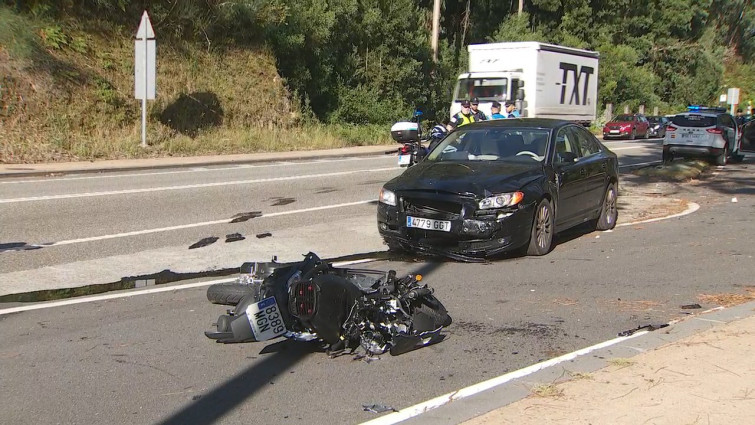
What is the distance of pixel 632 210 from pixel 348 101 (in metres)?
22.2

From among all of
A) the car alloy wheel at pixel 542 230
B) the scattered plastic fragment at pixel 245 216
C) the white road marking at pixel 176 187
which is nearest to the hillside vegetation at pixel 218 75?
the white road marking at pixel 176 187

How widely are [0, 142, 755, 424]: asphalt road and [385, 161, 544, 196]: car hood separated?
0.86 metres

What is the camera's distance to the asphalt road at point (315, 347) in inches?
189

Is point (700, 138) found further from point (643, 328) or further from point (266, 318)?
point (266, 318)

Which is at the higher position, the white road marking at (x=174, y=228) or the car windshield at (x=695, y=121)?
the car windshield at (x=695, y=121)

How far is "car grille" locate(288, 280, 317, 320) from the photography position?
17.6 ft

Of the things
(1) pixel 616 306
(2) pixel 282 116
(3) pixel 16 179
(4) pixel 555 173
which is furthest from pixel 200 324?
(2) pixel 282 116

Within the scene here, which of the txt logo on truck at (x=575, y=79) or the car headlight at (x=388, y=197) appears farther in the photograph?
the txt logo on truck at (x=575, y=79)

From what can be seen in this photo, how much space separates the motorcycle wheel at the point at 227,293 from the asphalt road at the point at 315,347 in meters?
0.14

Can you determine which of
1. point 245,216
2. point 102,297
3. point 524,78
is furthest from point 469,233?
point 524,78

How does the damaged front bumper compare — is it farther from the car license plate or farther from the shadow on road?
the shadow on road

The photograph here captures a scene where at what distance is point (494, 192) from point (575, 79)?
21992mm

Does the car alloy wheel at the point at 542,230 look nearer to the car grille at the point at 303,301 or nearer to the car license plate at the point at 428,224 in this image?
the car license plate at the point at 428,224

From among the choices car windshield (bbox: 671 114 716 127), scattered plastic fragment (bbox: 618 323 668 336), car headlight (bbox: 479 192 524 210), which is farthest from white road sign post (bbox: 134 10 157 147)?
scattered plastic fragment (bbox: 618 323 668 336)
